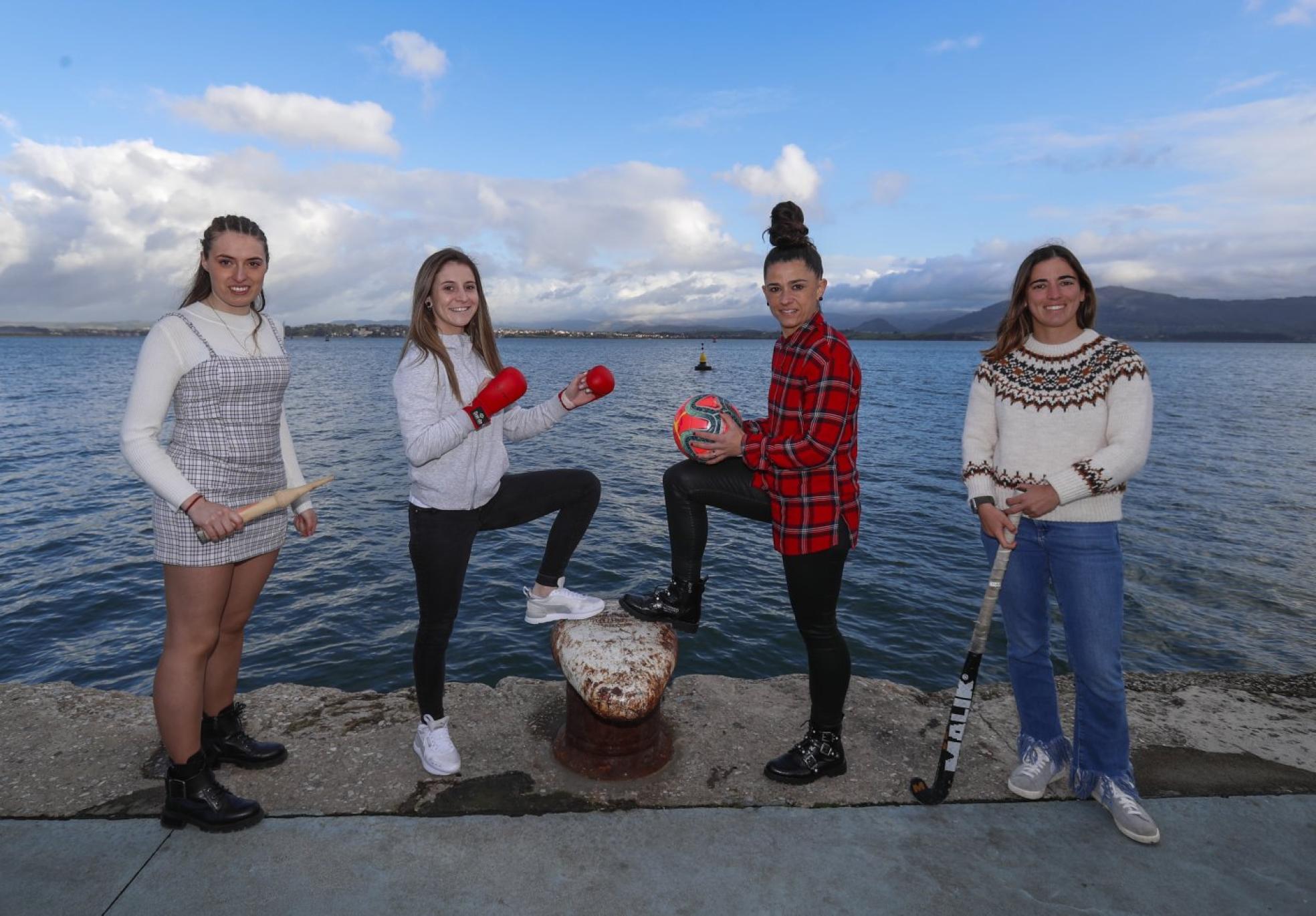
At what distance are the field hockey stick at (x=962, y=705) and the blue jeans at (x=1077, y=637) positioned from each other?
0.11 metres

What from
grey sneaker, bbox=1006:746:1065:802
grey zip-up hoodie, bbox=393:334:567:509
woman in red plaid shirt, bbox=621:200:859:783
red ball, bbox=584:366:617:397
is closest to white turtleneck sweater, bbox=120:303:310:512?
grey zip-up hoodie, bbox=393:334:567:509

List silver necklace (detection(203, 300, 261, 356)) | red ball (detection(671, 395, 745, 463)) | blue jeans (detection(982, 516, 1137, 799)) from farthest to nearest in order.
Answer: red ball (detection(671, 395, 745, 463)) < silver necklace (detection(203, 300, 261, 356)) < blue jeans (detection(982, 516, 1137, 799))

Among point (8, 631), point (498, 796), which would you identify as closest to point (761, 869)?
point (498, 796)

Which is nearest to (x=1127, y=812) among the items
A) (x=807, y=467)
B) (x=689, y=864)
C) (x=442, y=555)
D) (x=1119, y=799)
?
(x=1119, y=799)

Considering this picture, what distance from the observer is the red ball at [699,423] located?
14.0ft

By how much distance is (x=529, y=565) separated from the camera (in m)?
15.2

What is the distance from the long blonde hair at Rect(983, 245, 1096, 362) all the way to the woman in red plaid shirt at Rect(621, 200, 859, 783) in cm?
91

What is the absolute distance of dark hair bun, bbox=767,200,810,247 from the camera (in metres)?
3.92

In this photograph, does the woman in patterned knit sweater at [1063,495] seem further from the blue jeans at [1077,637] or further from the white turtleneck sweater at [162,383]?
the white turtleneck sweater at [162,383]

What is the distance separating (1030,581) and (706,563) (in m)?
11.6

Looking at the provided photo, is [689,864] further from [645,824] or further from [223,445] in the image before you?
[223,445]

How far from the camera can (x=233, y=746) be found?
4.16 m

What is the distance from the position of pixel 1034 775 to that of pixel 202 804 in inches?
172

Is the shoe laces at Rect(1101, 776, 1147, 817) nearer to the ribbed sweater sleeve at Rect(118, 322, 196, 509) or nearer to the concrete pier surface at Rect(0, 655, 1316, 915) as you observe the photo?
the concrete pier surface at Rect(0, 655, 1316, 915)
